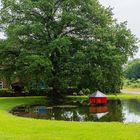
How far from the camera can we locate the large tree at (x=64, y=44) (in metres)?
46.0

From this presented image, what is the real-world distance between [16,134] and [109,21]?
117 feet

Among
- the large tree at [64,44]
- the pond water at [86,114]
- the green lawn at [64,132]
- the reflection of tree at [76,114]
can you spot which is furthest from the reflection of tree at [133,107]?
the green lawn at [64,132]

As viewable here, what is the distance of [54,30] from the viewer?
49.5 meters

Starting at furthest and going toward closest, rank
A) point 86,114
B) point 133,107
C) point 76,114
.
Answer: point 133,107 < point 76,114 < point 86,114

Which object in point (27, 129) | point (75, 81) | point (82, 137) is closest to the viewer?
point (82, 137)

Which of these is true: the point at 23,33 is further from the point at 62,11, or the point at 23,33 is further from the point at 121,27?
the point at 121,27

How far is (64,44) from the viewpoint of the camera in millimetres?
45250

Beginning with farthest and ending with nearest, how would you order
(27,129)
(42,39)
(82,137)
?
(42,39) → (27,129) → (82,137)

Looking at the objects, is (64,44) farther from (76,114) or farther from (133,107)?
(76,114)

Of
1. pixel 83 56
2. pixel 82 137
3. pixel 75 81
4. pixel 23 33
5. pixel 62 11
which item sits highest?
pixel 62 11

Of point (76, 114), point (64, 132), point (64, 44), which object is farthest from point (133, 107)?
point (64, 132)

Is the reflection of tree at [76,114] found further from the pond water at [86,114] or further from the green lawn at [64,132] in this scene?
the green lawn at [64,132]

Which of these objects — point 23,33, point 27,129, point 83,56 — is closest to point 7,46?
point 23,33

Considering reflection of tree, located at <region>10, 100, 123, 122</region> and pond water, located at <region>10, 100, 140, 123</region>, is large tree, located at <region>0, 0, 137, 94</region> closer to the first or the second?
pond water, located at <region>10, 100, 140, 123</region>
